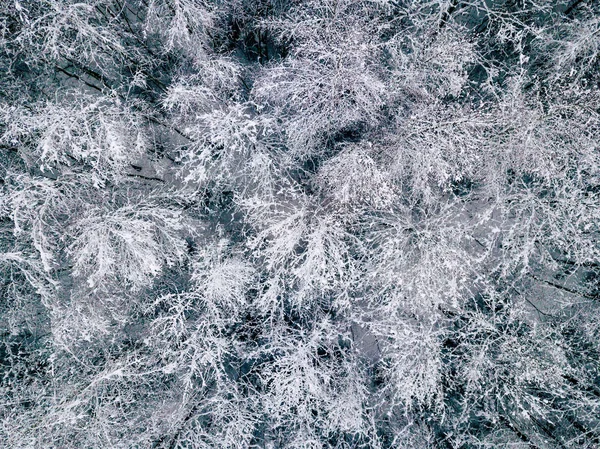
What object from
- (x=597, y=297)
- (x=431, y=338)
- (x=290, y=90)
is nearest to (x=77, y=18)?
(x=290, y=90)

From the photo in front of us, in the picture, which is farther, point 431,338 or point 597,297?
point 597,297

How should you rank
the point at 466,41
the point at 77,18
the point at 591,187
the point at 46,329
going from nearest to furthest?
1. the point at 77,18
2. the point at 466,41
3. the point at 591,187
4. the point at 46,329

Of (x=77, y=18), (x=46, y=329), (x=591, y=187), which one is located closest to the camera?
(x=77, y=18)

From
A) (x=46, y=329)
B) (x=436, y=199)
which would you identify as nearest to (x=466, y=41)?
(x=436, y=199)

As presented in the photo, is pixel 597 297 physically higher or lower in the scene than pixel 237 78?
lower

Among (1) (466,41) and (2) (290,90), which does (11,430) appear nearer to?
(2) (290,90)

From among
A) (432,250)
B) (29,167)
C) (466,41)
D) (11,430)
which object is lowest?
(11,430)

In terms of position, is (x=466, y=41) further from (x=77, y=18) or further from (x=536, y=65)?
(x=77, y=18)
